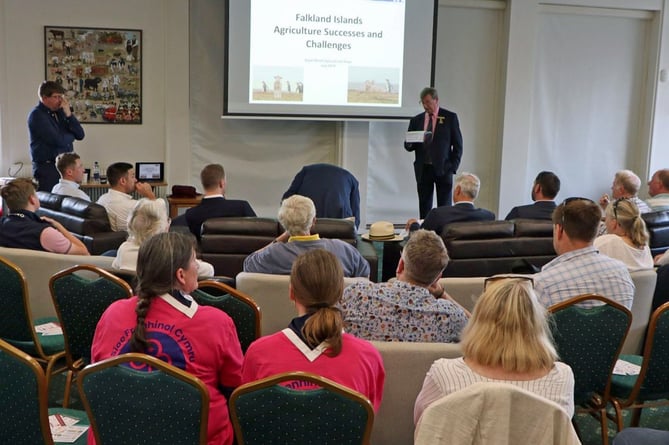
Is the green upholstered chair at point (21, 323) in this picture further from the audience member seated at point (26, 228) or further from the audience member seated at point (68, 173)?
the audience member seated at point (68, 173)

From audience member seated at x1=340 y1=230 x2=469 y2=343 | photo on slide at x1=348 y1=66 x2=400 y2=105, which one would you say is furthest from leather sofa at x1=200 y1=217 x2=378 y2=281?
photo on slide at x1=348 y1=66 x2=400 y2=105

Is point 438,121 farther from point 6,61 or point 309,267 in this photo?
point 309,267

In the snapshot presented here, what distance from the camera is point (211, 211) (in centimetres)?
515

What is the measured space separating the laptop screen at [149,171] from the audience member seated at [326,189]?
232 centimetres

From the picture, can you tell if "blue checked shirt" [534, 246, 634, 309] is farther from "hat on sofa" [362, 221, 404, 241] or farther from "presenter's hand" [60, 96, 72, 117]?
"presenter's hand" [60, 96, 72, 117]

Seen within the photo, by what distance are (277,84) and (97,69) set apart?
1864 millimetres

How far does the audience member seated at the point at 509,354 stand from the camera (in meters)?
1.95

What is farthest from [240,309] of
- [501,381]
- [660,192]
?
[660,192]

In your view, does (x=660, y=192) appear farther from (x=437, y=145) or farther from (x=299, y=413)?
(x=299, y=413)

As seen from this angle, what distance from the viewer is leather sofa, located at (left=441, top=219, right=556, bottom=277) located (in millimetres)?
4621

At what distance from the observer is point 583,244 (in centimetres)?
324

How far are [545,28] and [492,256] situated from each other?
4965mm

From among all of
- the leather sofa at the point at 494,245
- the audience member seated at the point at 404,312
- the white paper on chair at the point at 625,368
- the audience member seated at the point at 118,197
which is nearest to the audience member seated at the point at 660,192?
the leather sofa at the point at 494,245

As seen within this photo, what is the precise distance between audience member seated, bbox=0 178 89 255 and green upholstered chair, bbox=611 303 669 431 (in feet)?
9.73
